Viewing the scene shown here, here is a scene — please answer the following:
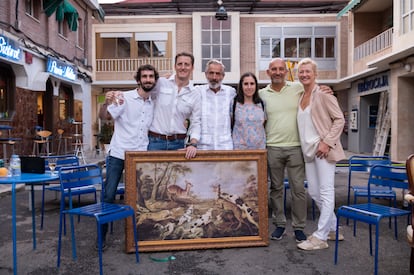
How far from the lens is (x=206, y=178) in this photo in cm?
432

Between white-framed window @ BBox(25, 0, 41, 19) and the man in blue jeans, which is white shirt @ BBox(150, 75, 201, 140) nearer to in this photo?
the man in blue jeans

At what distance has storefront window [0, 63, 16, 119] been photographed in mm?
12359

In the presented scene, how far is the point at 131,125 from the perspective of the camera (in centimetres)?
434

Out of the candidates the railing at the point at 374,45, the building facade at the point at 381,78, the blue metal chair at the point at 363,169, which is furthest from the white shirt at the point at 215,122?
the railing at the point at 374,45

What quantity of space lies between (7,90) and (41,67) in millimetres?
2057

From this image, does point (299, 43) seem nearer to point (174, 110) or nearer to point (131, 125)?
point (174, 110)

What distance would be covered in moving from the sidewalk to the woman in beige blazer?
267 millimetres

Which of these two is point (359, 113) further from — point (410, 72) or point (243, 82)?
point (243, 82)

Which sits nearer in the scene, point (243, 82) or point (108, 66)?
point (243, 82)

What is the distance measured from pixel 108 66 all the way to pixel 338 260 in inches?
841

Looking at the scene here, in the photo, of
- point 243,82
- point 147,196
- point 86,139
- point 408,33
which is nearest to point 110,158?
point 147,196

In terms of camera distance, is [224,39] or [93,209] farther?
[224,39]

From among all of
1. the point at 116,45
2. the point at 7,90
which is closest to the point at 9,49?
the point at 7,90

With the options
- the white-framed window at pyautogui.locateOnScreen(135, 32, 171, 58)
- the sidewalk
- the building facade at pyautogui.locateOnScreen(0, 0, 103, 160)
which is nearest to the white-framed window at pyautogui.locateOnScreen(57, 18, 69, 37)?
the building facade at pyautogui.locateOnScreen(0, 0, 103, 160)
